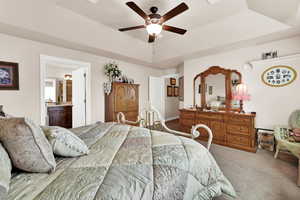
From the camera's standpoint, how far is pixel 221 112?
129 inches

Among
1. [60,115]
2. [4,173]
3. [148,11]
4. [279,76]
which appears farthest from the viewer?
[60,115]

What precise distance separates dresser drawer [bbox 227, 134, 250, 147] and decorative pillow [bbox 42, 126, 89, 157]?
314 centimetres

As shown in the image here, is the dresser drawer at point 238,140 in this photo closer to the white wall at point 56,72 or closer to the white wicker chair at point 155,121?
the white wicker chair at point 155,121

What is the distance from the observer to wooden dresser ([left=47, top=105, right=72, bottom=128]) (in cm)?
426

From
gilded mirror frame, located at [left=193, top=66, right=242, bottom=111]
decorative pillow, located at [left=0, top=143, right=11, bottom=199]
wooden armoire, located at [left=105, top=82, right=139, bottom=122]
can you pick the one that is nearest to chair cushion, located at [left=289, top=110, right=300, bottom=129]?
gilded mirror frame, located at [left=193, top=66, right=242, bottom=111]

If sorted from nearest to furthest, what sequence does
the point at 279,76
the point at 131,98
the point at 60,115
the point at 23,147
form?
the point at 23,147 → the point at 279,76 → the point at 131,98 → the point at 60,115

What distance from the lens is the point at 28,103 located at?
2.77 meters

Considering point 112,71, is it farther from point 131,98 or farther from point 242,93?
point 242,93

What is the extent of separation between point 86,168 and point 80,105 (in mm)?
3278

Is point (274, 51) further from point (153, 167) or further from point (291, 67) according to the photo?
point (153, 167)

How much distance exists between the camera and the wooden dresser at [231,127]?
2891 millimetres

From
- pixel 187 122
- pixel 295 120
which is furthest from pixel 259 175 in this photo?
pixel 187 122

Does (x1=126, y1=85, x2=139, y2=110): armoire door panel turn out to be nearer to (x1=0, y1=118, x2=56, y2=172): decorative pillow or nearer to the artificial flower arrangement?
the artificial flower arrangement

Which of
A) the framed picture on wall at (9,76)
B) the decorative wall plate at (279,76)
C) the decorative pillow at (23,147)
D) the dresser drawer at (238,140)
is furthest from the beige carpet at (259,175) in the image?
the framed picture on wall at (9,76)
